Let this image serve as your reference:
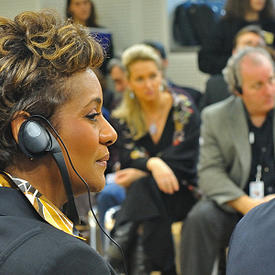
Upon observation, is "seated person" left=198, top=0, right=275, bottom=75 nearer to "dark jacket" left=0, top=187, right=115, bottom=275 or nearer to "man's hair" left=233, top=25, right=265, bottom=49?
"man's hair" left=233, top=25, right=265, bottom=49

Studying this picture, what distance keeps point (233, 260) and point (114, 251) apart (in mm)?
2051

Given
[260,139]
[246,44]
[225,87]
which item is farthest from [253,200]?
[246,44]

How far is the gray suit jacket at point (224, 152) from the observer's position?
9.44 ft

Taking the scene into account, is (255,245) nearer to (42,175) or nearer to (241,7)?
(42,175)

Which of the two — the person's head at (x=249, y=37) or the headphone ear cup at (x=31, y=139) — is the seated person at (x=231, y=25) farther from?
the headphone ear cup at (x=31, y=139)

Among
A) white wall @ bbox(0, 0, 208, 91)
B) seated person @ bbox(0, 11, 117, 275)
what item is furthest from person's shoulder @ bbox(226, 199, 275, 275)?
white wall @ bbox(0, 0, 208, 91)

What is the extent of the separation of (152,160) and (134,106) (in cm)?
41

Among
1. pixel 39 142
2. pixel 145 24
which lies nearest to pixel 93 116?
pixel 39 142

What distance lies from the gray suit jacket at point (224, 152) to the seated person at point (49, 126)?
1723 millimetres

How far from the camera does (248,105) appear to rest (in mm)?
2982

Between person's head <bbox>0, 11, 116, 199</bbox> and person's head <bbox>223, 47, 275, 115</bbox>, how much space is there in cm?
184

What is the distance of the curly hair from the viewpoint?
1.10 m

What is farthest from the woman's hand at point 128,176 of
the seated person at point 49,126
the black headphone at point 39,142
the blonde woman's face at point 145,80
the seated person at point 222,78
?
the black headphone at point 39,142

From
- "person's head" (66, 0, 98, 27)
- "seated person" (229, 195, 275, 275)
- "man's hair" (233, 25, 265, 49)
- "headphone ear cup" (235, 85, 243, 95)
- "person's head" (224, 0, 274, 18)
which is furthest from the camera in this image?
"person's head" (66, 0, 98, 27)
